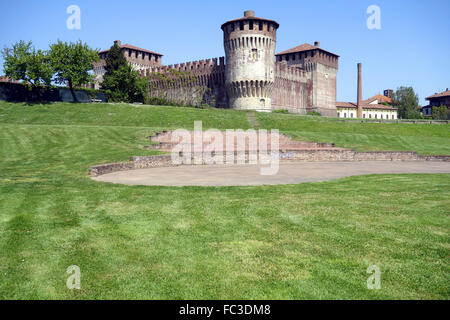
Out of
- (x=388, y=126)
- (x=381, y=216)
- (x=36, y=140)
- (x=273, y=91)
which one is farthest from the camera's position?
(x=273, y=91)

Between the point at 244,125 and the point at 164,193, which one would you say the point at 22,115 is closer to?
the point at 244,125

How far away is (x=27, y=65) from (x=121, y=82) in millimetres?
14922

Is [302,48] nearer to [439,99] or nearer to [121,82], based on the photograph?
[121,82]

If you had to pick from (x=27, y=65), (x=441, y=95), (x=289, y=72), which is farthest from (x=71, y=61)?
(x=441, y=95)

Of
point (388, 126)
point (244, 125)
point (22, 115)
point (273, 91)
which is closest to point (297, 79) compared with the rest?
point (273, 91)

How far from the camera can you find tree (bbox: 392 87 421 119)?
10594cm

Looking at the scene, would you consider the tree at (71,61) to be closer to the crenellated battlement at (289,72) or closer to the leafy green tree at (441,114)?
the crenellated battlement at (289,72)

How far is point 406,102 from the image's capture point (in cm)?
11075

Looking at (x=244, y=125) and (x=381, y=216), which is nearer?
(x=381, y=216)

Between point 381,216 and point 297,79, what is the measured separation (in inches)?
2931

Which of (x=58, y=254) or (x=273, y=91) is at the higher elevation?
(x=273, y=91)

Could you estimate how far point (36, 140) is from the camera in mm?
25016

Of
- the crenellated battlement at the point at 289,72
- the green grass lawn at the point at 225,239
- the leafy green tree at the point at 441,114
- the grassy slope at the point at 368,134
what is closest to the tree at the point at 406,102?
the leafy green tree at the point at 441,114

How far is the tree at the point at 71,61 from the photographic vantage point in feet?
183
